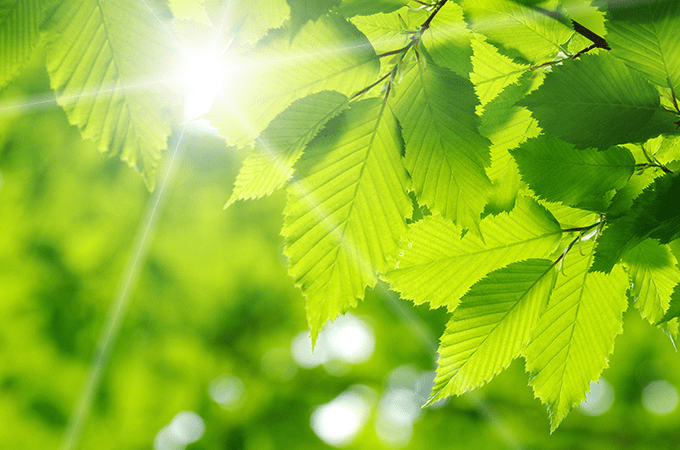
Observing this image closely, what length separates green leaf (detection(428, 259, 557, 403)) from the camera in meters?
0.51

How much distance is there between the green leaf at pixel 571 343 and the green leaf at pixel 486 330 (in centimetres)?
4

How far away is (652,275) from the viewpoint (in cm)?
55

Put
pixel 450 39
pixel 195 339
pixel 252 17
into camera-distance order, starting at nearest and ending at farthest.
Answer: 1. pixel 252 17
2. pixel 450 39
3. pixel 195 339

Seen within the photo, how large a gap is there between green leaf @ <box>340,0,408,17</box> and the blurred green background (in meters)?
3.76

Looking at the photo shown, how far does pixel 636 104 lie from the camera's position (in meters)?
0.42

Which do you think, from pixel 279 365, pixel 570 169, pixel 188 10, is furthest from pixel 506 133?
pixel 279 365

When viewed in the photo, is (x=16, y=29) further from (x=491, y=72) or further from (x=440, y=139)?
(x=491, y=72)

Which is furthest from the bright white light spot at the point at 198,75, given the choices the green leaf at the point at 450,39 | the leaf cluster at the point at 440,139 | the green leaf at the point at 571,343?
the green leaf at the point at 571,343

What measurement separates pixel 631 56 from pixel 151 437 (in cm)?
525

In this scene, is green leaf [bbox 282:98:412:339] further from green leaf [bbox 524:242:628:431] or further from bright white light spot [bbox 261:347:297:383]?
bright white light spot [bbox 261:347:297:383]

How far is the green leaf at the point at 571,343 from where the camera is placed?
530mm

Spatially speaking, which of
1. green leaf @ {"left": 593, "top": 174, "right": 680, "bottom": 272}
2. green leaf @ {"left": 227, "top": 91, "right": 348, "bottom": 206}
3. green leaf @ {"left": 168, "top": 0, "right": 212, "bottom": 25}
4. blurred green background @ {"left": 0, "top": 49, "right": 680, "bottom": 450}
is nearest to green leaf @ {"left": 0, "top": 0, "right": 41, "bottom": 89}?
green leaf @ {"left": 168, "top": 0, "right": 212, "bottom": 25}

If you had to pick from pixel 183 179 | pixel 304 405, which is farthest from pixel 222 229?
pixel 304 405

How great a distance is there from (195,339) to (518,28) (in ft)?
15.6
